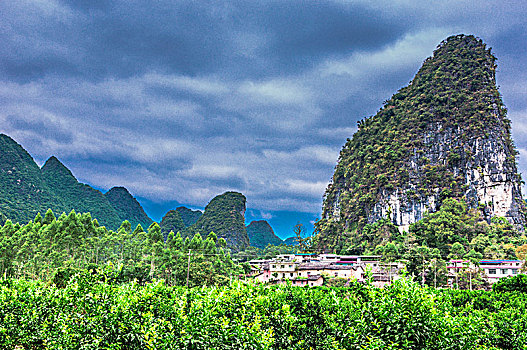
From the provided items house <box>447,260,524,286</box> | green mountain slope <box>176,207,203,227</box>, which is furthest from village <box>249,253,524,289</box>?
green mountain slope <box>176,207,203,227</box>

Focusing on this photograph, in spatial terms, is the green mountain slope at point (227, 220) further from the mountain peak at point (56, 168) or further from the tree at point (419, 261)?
the tree at point (419, 261)

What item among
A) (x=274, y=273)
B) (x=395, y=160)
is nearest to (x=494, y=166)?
(x=395, y=160)

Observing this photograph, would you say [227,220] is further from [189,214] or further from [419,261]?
[419,261]

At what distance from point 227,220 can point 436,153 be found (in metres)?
55.8

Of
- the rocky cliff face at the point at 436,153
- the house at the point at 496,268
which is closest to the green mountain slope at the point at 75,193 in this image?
the rocky cliff face at the point at 436,153

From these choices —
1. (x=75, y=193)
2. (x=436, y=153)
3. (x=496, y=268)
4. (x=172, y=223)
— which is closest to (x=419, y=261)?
(x=496, y=268)

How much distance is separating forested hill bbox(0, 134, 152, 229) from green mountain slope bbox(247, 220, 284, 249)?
5547 centimetres

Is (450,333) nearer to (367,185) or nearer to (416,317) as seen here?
(416,317)

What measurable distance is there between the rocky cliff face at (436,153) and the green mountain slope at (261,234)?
59.1m

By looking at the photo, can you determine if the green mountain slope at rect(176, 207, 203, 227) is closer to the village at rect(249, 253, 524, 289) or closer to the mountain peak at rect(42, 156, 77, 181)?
the mountain peak at rect(42, 156, 77, 181)

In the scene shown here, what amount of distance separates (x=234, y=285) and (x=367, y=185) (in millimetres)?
78336

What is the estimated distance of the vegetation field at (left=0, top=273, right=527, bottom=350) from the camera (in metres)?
4.79

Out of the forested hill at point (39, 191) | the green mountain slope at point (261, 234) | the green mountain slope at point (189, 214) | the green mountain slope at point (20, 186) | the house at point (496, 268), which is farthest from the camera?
the green mountain slope at point (261, 234)

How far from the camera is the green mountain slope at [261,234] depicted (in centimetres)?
15005
